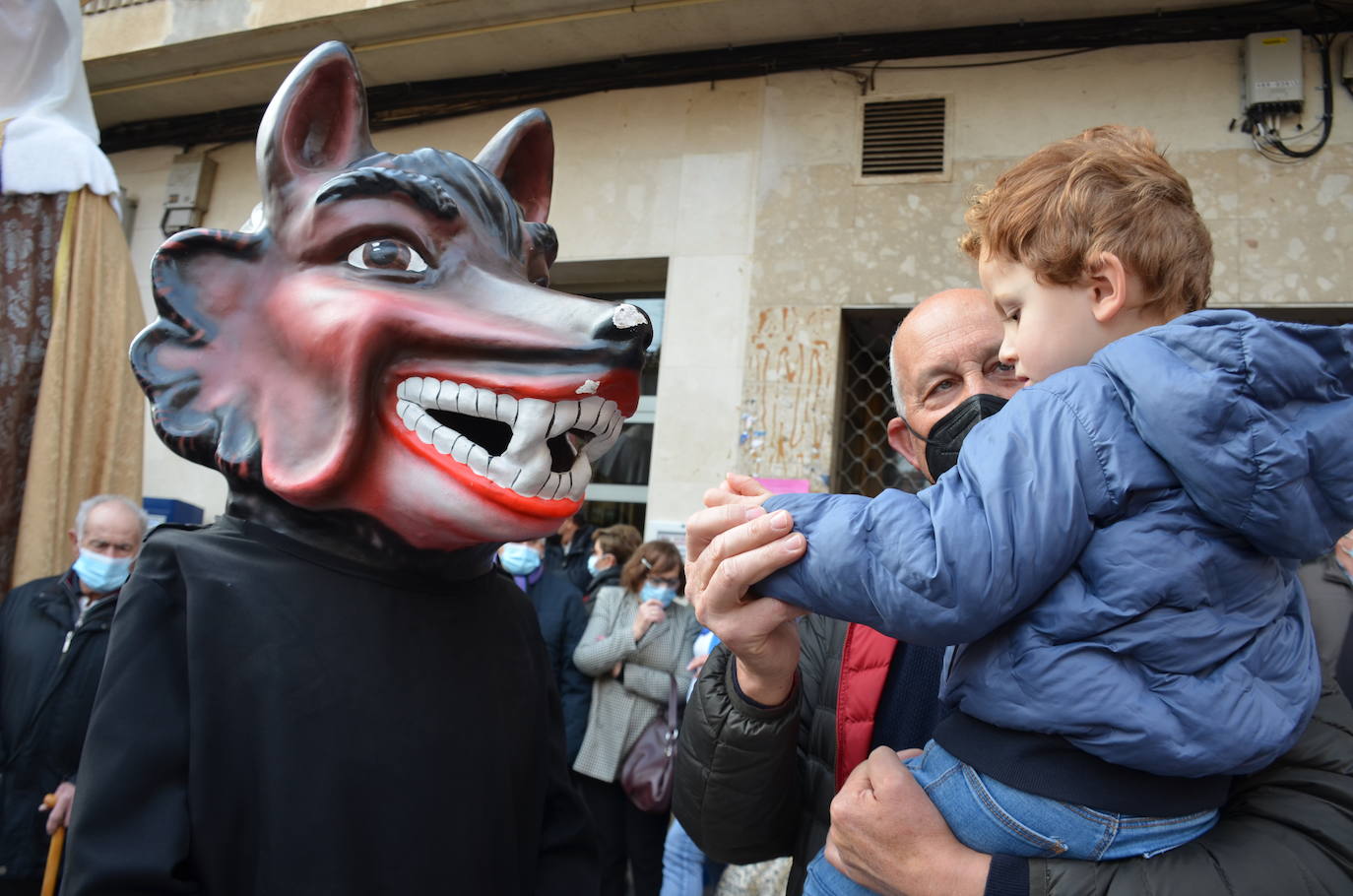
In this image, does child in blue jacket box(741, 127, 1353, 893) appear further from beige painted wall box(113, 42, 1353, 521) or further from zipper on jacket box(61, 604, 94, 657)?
beige painted wall box(113, 42, 1353, 521)

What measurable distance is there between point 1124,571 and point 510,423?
837 mm

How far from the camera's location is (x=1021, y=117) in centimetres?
582

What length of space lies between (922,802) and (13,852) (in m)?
2.98

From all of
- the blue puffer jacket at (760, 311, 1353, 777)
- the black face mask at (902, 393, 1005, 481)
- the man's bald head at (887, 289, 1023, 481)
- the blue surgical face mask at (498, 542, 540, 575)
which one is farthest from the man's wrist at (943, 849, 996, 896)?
the blue surgical face mask at (498, 542, 540, 575)

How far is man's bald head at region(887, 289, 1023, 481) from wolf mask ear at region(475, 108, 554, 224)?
0.78 m

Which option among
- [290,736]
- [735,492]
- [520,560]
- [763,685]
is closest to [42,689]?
[520,560]

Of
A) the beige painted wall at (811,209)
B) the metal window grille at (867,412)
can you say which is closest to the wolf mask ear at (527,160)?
the beige painted wall at (811,209)

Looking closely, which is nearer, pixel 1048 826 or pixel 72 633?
pixel 1048 826

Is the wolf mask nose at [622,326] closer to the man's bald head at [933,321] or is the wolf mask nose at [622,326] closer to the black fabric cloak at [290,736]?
the black fabric cloak at [290,736]

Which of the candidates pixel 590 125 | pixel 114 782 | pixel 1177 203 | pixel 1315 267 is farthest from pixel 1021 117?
pixel 114 782

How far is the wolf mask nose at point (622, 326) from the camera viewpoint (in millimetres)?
1326

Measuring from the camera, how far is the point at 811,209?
6.04 m

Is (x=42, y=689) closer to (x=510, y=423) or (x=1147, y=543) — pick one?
(x=510, y=423)

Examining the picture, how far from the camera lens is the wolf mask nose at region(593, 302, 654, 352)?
1326mm
